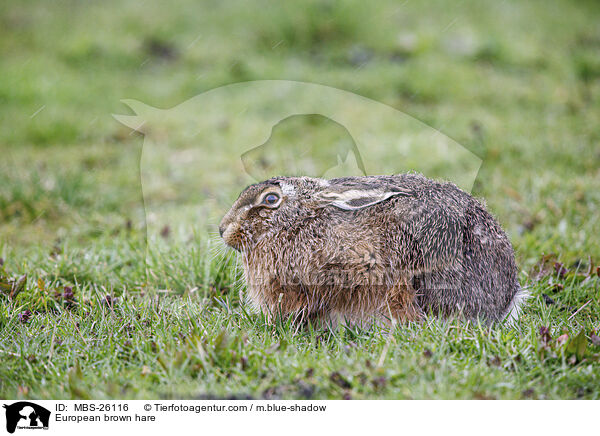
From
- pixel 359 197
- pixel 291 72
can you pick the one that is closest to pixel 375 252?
pixel 359 197

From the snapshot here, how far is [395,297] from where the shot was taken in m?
3.33

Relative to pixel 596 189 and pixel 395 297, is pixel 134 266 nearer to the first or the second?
pixel 395 297

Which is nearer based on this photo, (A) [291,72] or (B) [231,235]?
(B) [231,235]

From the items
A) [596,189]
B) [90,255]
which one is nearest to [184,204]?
[90,255]

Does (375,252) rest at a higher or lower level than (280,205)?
lower

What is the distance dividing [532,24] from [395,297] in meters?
7.75

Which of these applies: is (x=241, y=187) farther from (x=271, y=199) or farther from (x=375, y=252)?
(x=375, y=252)

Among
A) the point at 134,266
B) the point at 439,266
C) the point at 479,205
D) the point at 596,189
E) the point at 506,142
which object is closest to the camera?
the point at 439,266
